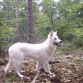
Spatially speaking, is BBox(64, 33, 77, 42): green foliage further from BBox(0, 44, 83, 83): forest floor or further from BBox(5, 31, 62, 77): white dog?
BBox(5, 31, 62, 77): white dog

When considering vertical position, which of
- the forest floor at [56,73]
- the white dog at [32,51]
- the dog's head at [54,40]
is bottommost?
the forest floor at [56,73]

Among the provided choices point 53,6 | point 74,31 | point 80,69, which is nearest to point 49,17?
point 53,6

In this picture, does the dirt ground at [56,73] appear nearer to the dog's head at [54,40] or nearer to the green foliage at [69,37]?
the dog's head at [54,40]

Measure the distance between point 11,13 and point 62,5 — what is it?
1449 cm

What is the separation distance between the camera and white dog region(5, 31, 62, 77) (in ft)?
19.5

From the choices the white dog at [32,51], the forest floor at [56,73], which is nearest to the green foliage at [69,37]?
the forest floor at [56,73]

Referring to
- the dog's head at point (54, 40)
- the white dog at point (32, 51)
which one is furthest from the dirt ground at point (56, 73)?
the dog's head at point (54, 40)

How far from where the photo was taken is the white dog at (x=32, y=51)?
5930 mm

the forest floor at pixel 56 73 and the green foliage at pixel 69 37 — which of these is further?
the green foliage at pixel 69 37

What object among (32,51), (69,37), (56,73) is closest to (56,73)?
(56,73)

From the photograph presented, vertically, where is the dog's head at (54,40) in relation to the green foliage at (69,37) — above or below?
above

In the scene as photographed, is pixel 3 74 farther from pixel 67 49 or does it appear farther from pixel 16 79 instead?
pixel 67 49

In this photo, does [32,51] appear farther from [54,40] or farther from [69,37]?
[69,37]

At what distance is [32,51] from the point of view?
6074 mm
